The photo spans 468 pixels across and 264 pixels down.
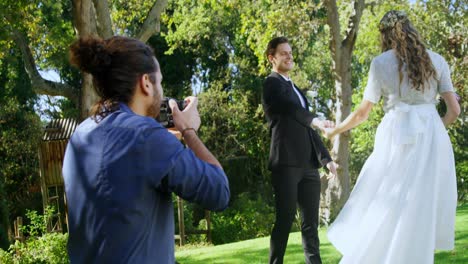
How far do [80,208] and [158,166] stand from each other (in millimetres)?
317

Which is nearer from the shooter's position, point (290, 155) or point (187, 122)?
point (187, 122)

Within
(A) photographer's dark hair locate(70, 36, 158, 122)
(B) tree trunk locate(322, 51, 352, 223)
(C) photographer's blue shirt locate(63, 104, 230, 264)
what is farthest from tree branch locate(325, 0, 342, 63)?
(C) photographer's blue shirt locate(63, 104, 230, 264)

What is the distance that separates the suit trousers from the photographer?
10.6 feet

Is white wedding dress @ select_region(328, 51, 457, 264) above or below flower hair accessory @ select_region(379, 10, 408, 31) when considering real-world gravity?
below

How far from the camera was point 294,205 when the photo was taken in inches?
214

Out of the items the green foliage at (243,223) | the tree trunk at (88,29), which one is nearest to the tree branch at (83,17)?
the tree trunk at (88,29)

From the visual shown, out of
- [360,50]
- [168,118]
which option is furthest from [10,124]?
[168,118]

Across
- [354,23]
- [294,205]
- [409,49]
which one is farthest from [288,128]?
[354,23]

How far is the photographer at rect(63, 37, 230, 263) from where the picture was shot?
2.00 meters

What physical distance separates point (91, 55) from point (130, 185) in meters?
0.47

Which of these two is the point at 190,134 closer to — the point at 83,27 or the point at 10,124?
the point at 83,27

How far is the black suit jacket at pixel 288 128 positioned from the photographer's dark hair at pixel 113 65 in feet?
10.8

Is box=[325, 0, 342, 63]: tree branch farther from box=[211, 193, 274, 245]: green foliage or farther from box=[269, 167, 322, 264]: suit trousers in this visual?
box=[269, 167, 322, 264]: suit trousers

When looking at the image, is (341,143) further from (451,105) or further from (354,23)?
(451,105)
